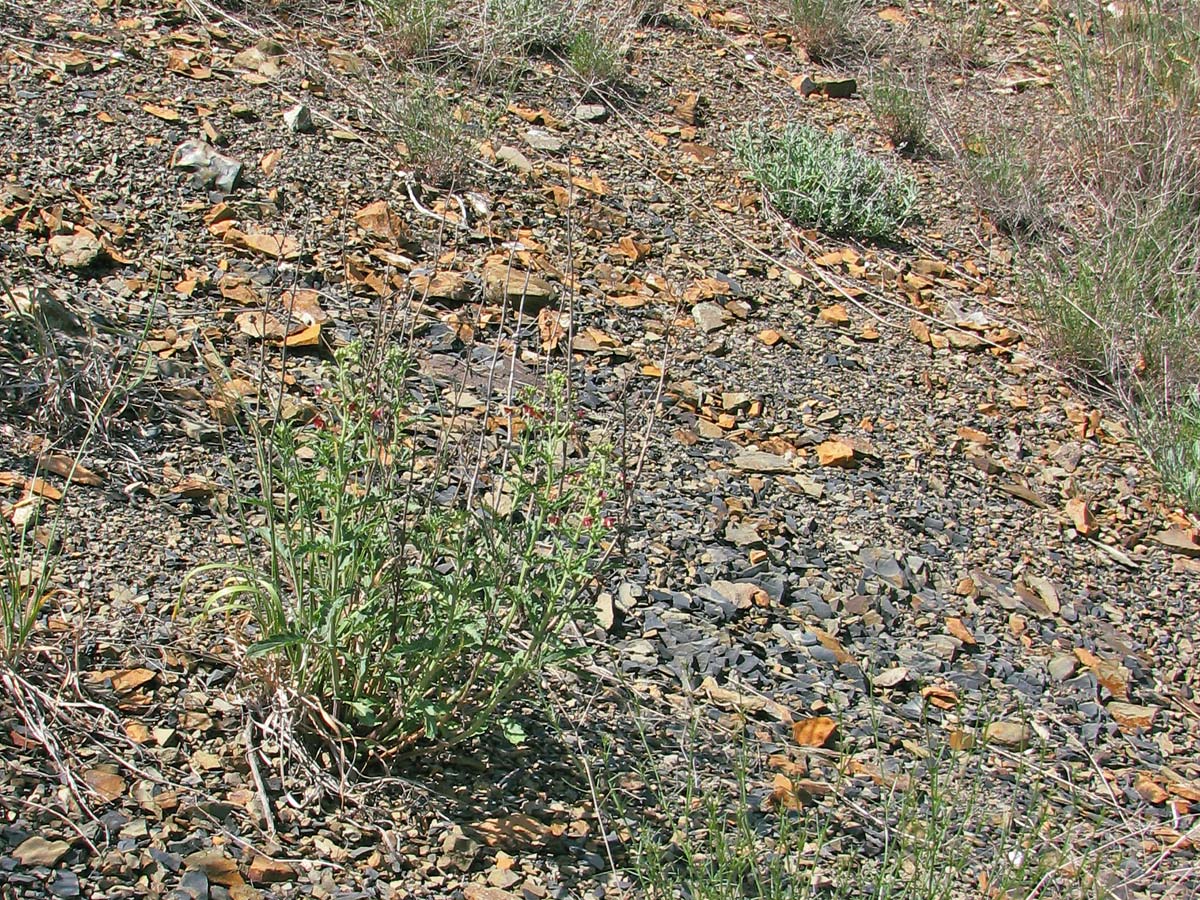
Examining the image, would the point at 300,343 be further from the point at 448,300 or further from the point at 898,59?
the point at 898,59

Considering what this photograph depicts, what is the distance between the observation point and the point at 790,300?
13.9ft

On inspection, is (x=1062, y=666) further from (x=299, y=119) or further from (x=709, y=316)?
(x=299, y=119)

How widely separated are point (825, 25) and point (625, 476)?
4.02m

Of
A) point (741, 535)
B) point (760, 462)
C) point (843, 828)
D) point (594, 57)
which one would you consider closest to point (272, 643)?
point (843, 828)

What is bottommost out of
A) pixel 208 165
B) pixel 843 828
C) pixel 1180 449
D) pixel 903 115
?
pixel 843 828

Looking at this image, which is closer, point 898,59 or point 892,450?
point 892,450

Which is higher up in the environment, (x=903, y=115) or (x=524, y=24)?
(x=524, y=24)

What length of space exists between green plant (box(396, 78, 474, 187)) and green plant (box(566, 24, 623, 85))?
84 cm

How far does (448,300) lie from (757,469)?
40.2 inches

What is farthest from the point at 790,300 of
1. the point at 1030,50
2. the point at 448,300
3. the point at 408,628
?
the point at 1030,50

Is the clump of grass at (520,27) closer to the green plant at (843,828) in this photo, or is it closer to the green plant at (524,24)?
the green plant at (524,24)

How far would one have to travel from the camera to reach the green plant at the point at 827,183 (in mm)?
4605

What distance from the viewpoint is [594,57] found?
4.92 m

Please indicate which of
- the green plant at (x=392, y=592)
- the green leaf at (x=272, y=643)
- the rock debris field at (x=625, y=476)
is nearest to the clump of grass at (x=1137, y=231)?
the rock debris field at (x=625, y=476)
